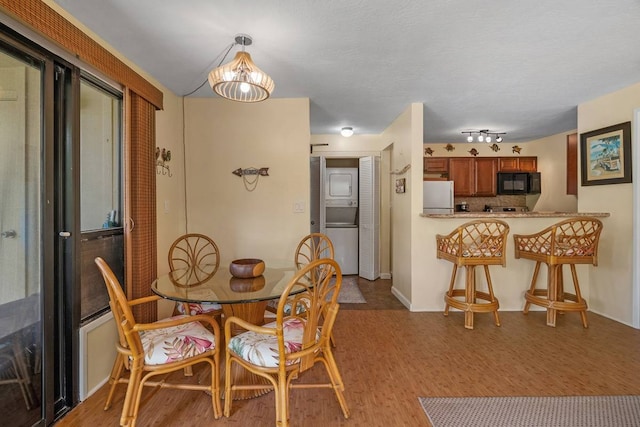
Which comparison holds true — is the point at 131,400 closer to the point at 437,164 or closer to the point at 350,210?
the point at 350,210

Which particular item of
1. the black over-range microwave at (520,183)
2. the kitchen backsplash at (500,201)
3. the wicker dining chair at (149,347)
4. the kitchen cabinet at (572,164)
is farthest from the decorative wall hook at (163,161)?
the kitchen cabinet at (572,164)

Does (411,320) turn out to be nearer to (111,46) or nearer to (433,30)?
(433,30)

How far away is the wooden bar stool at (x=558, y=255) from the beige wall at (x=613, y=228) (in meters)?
0.25

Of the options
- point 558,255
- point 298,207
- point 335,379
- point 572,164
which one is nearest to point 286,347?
point 335,379

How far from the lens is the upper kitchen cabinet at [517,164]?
206 inches

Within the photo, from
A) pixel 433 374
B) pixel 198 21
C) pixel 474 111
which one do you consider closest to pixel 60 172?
pixel 198 21

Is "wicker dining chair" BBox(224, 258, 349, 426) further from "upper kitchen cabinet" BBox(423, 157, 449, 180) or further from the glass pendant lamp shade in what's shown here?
"upper kitchen cabinet" BBox(423, 157, 449, 180)

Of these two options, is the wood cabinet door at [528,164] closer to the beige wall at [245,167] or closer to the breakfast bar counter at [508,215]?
the breakfast bar counter at [508,215]

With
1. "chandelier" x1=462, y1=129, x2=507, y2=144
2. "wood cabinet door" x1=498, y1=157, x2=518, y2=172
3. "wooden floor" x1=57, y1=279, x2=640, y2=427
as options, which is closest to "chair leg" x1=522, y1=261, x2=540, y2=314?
"wooden floor" x1=57, y1=279, x2=640, y2=427

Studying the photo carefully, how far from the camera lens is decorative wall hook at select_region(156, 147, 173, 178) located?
2695mm

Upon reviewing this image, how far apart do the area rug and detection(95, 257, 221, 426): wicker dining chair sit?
87.5 inches

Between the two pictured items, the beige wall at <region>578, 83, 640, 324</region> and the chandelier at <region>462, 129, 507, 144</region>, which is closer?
the beige wall at <region>578, 83, 640, 324</region>

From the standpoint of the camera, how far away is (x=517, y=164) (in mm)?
5238

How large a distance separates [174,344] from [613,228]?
156 inches
